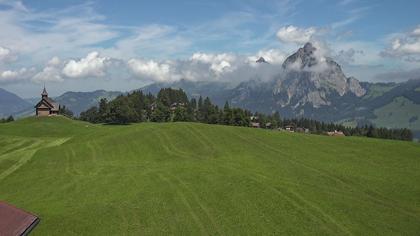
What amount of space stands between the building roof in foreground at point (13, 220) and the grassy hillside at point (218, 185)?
8.31m

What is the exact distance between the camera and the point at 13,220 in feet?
100

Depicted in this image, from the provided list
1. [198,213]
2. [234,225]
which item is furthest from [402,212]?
[198,213]

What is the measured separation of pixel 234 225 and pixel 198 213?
4.92 m

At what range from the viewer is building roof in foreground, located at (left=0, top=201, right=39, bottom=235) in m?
29.0

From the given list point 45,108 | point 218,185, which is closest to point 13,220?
point 218,185

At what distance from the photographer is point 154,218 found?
4403 cm

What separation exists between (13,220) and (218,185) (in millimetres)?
27606

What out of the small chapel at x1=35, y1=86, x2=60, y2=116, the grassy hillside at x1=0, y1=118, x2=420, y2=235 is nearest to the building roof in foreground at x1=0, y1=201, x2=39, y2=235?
the grassy hillside at x1=0, y1=118, x2=420, y2=235

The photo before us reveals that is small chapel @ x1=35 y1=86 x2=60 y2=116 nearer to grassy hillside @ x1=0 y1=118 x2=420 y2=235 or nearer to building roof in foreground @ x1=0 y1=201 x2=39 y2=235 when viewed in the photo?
grassy hillside @ x1=0 y1=118 x2=420 y2=235

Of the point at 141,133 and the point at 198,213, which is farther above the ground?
the point at 141,133

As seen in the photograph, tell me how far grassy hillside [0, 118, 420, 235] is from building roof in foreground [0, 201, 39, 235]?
8314 mm

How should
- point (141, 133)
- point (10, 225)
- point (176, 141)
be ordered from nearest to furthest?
point (10, 225), point (176, 141), point (141, 133)

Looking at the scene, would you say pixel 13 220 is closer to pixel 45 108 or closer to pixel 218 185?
pixel 218 185

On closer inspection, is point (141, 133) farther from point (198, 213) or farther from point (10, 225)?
point (10, 225)
